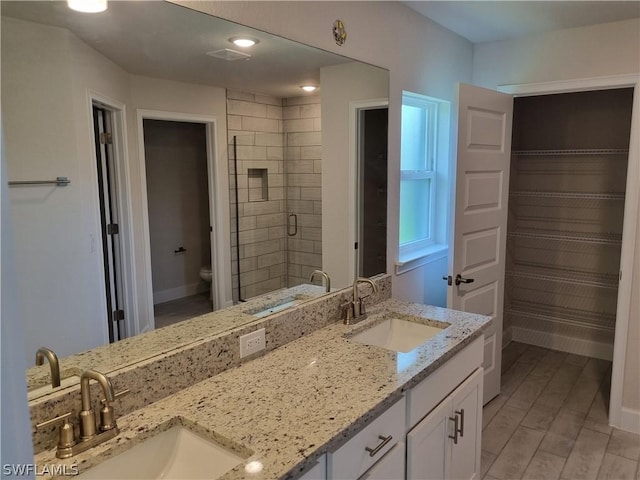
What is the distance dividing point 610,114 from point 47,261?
407cm

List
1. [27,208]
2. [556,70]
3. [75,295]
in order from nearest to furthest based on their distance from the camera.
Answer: [27,208]
[75,295]
[556,70]

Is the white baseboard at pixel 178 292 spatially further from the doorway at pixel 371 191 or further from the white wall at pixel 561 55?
the white wall at pixel 561 55

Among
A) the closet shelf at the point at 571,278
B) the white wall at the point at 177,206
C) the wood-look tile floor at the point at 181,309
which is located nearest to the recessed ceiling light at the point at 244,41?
the white wall at the point at 177,206

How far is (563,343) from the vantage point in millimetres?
A: 4148

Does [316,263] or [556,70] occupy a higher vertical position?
[556,70]

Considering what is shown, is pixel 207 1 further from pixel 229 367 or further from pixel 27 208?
pixel 229 367

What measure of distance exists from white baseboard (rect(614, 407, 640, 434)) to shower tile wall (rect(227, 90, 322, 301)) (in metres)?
2.28

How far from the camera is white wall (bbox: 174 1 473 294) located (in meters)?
1.82

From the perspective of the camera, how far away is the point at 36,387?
1.19m

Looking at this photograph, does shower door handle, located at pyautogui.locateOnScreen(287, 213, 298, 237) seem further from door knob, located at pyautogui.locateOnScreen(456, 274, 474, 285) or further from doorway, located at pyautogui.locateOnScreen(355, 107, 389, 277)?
door knob, located at pyautogui.locateOnScreen(456, 274, 474, 285)

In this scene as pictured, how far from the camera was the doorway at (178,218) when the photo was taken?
153cm

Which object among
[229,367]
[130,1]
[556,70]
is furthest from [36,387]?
[556,70]

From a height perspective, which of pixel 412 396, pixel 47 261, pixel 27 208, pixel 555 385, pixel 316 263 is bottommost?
pixel 555 385

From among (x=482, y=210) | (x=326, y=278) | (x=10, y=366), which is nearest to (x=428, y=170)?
(x=482, y=210)
